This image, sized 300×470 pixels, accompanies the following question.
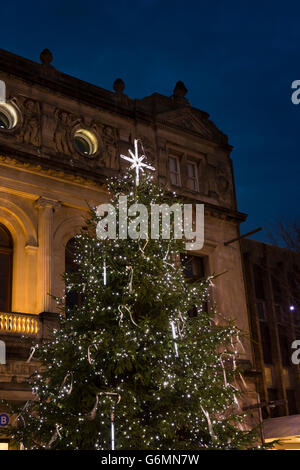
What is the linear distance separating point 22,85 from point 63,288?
703 centimetres

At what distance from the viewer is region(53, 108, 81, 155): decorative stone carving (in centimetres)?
2059

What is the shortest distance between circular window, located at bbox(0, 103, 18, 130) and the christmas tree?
8221 millimetres

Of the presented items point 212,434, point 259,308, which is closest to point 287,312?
point 259,308

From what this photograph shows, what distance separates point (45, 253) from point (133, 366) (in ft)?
24.7

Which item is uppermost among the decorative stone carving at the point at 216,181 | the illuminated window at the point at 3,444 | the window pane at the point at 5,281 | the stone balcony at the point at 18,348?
the decorative stone carving at the point at 216,181

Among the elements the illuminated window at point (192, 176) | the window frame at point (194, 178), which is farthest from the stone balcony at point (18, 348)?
the illuminated window at point (192, 176)

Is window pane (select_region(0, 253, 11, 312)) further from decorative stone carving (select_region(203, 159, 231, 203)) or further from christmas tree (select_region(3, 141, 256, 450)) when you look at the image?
decorative stone carving (select_region(203, 159, 231, 203))

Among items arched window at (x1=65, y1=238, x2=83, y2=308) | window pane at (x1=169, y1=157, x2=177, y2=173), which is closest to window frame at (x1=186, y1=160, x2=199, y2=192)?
window pane at (x1=169, y1=157, x2=177, y2=173)

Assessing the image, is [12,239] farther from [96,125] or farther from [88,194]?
[96,125]

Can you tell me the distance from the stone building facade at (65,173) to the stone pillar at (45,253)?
1.3 inches

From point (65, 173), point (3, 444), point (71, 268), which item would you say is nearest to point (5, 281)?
point (71, 268)

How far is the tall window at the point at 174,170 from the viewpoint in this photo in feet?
78.5

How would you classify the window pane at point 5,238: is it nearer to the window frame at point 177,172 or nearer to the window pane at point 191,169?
the window frame at point 177,172

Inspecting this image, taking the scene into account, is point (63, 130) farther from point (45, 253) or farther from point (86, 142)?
point (45, 253)
